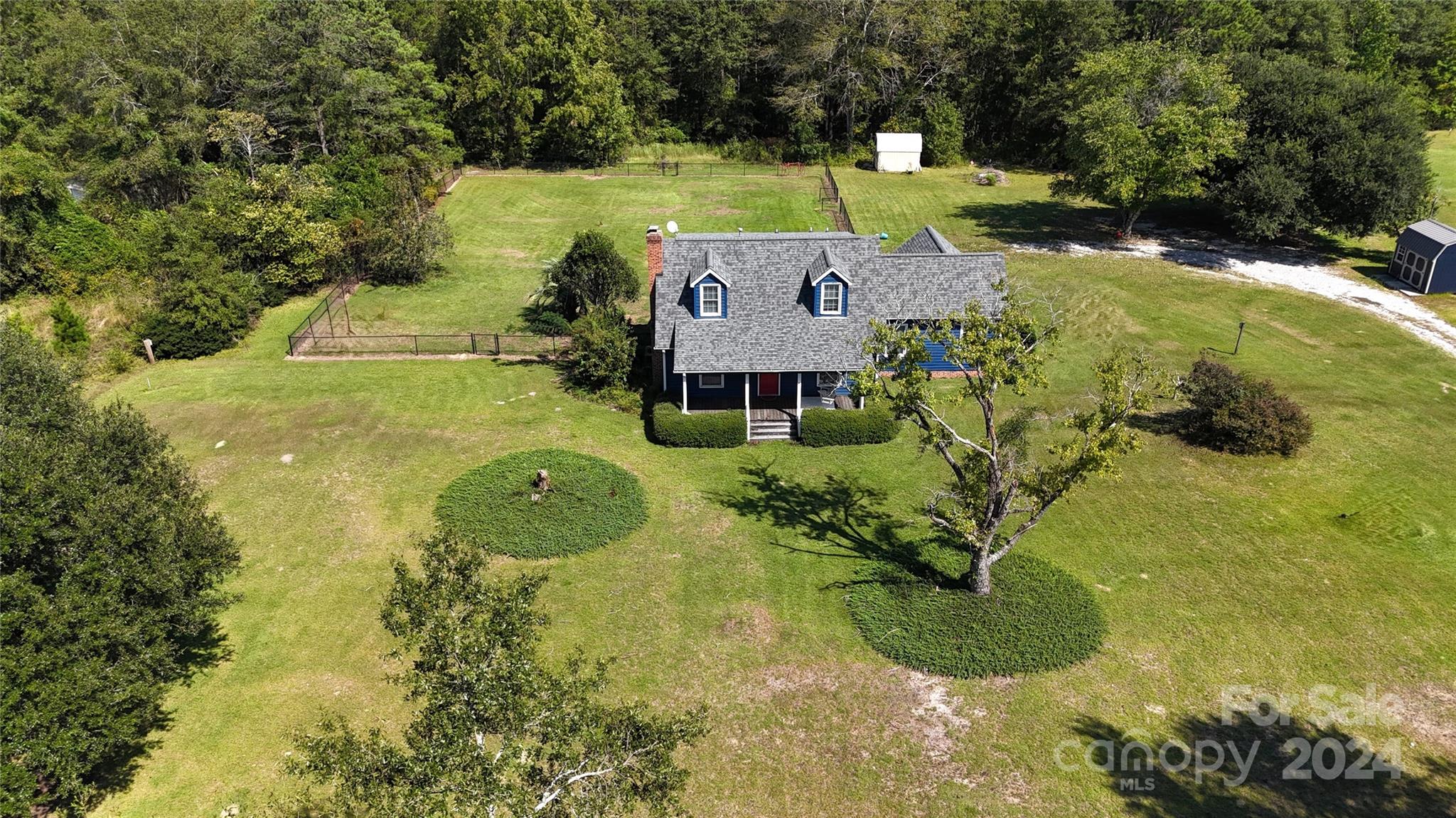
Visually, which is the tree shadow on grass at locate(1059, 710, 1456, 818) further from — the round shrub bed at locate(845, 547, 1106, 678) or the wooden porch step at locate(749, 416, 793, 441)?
the wooden porch step at locate(749, 416, 793, 441)

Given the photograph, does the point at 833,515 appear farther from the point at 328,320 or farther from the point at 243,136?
the point at 243,136

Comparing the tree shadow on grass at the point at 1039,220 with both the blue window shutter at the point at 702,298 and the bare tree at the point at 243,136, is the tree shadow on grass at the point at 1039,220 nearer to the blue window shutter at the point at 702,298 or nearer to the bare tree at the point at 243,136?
the blue window shutter at the point at 702,298

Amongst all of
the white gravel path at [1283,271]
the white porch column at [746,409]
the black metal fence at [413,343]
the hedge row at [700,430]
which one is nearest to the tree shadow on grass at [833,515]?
the hedge row at [700,430]

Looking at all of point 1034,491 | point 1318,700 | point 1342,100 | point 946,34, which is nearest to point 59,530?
point 1034,491

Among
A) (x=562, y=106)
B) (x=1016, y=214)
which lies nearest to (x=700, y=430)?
(x=1016, y=214)

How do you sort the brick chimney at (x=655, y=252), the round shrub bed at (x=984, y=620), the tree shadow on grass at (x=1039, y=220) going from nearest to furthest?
the round shrub bed at (x=984, y=620) < the brick chimney at (x=655, y=252) < the tree shadow on grass at (x=1039, y=220)

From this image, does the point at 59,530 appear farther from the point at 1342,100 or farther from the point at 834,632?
the point at 1342,100
